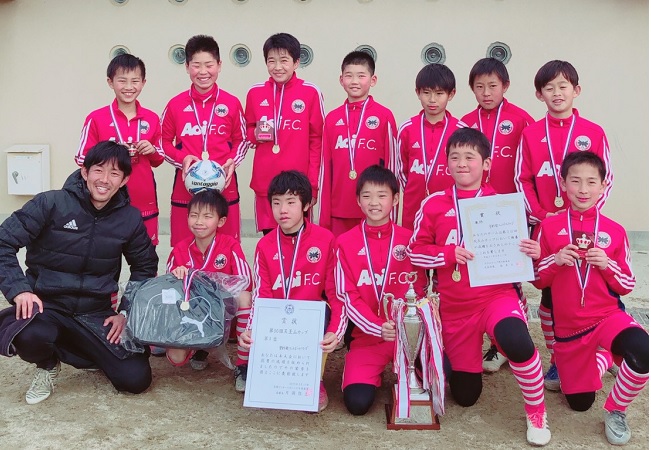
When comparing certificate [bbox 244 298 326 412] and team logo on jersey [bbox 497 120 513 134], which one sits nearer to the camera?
certificate [bbox 244 298 326 412]

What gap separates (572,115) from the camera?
396 cm

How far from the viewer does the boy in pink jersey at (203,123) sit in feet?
14.6

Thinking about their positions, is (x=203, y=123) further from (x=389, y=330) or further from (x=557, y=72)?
(x=557, y=72)

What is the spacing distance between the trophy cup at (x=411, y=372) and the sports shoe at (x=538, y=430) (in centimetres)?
41

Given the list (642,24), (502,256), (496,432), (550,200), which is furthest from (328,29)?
(496,432)

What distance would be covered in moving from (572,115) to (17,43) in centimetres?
554

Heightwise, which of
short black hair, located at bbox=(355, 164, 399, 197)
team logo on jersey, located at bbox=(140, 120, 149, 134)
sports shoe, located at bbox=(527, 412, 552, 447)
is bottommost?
sports shoe, located at bbox=(527, 412, 552, 447)

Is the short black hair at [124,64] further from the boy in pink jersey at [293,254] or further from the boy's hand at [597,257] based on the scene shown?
the boy's hand at [597,257]

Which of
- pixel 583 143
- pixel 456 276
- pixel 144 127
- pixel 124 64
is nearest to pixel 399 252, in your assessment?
pixel 456 276

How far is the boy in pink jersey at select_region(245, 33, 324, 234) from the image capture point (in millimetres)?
4457

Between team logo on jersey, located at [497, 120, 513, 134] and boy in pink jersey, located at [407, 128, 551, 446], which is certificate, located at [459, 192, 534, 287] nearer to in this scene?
boy in pink jersey, located at [407, 128, 551, 446]

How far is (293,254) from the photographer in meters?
3.69

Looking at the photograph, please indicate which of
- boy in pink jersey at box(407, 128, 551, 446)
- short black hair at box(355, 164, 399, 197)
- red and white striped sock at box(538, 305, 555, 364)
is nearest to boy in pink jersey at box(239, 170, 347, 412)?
short black hair at box(355, 164, 399, 197)

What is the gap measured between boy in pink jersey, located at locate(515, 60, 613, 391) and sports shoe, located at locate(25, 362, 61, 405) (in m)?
2.71
